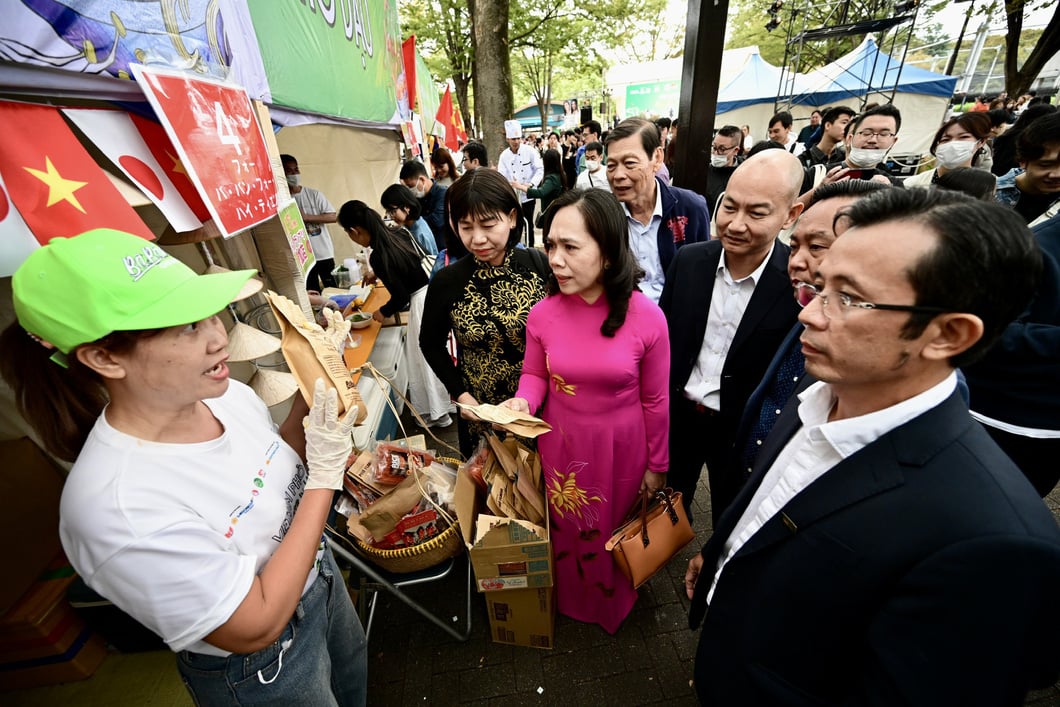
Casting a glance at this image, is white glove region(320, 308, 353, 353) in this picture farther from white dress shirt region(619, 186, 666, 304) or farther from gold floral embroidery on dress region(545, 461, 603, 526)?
white dress shirt region(619, 186, 666, 304)

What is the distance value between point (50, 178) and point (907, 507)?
2.41 metres

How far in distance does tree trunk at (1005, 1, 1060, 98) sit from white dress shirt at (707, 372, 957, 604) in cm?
1914

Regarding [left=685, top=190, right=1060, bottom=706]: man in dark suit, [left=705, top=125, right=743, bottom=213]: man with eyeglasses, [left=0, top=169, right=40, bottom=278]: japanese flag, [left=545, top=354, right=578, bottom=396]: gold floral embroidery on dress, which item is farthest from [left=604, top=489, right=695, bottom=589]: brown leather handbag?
[left=705, top=125, right=743, bottom=213]: man with eyeglasses

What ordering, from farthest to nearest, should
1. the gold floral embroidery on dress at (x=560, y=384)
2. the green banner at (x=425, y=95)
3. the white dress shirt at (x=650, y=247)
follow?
1. the green banner at (x=425, y=95)
2. the white dress shirt at (x=650, y=247)
3. the gold floral embroidery on dress at (x=560, y=384)

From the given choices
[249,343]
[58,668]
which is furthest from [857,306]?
[58,668]

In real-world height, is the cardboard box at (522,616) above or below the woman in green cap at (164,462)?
below

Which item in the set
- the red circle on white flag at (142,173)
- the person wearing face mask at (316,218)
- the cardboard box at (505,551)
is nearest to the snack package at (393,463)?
the cardboard box at (505,551)

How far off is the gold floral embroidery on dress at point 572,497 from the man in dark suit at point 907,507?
93 cm

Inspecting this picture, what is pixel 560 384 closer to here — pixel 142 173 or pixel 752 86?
pixel 142 173

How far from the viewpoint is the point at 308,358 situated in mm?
1543

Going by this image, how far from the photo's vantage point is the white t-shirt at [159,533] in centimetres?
91

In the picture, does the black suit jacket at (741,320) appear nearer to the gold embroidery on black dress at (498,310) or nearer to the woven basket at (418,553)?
the gold embroidery on black dress at (498,310)

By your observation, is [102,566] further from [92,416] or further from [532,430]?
[532,430]

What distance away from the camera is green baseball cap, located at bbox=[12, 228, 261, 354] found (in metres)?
0.88
